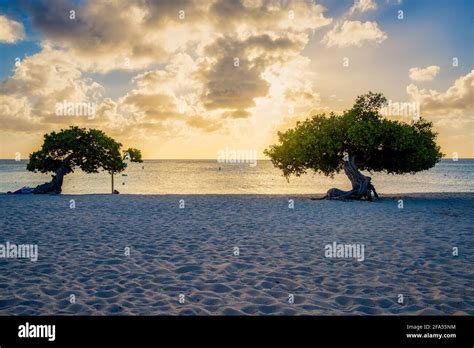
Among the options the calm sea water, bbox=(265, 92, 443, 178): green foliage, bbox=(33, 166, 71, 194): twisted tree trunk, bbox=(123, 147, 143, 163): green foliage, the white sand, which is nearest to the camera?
the white sand

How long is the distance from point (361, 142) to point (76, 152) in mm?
27666

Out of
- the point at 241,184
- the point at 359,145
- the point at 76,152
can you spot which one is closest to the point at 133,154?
the point at 76,152

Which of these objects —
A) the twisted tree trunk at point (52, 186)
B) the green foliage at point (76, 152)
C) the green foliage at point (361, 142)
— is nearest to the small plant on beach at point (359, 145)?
the green foliage at point (361, 142)

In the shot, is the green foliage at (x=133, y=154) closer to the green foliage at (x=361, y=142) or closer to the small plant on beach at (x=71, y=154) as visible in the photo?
the small plant on beach at (x=71, y=154)

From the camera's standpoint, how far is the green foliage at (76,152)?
117 feet

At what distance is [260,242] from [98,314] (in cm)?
707

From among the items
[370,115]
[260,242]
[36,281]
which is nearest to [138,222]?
[260,242]

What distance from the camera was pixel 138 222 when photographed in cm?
1692

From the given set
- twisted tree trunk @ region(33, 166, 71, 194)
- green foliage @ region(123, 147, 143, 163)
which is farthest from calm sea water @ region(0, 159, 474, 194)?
twisted tree trunk @ region(33, 166, 71, 194)

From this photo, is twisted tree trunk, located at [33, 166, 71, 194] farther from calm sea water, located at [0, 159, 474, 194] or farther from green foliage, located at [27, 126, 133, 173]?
calm sea water, located at [0, 159, 474, 194]

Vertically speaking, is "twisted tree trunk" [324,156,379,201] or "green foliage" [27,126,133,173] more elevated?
"green foliage" [27,126,133,173]

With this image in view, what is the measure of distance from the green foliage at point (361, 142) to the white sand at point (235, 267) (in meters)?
11.0

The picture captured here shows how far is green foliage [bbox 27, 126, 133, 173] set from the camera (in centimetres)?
3569

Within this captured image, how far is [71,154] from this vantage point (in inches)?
1452
